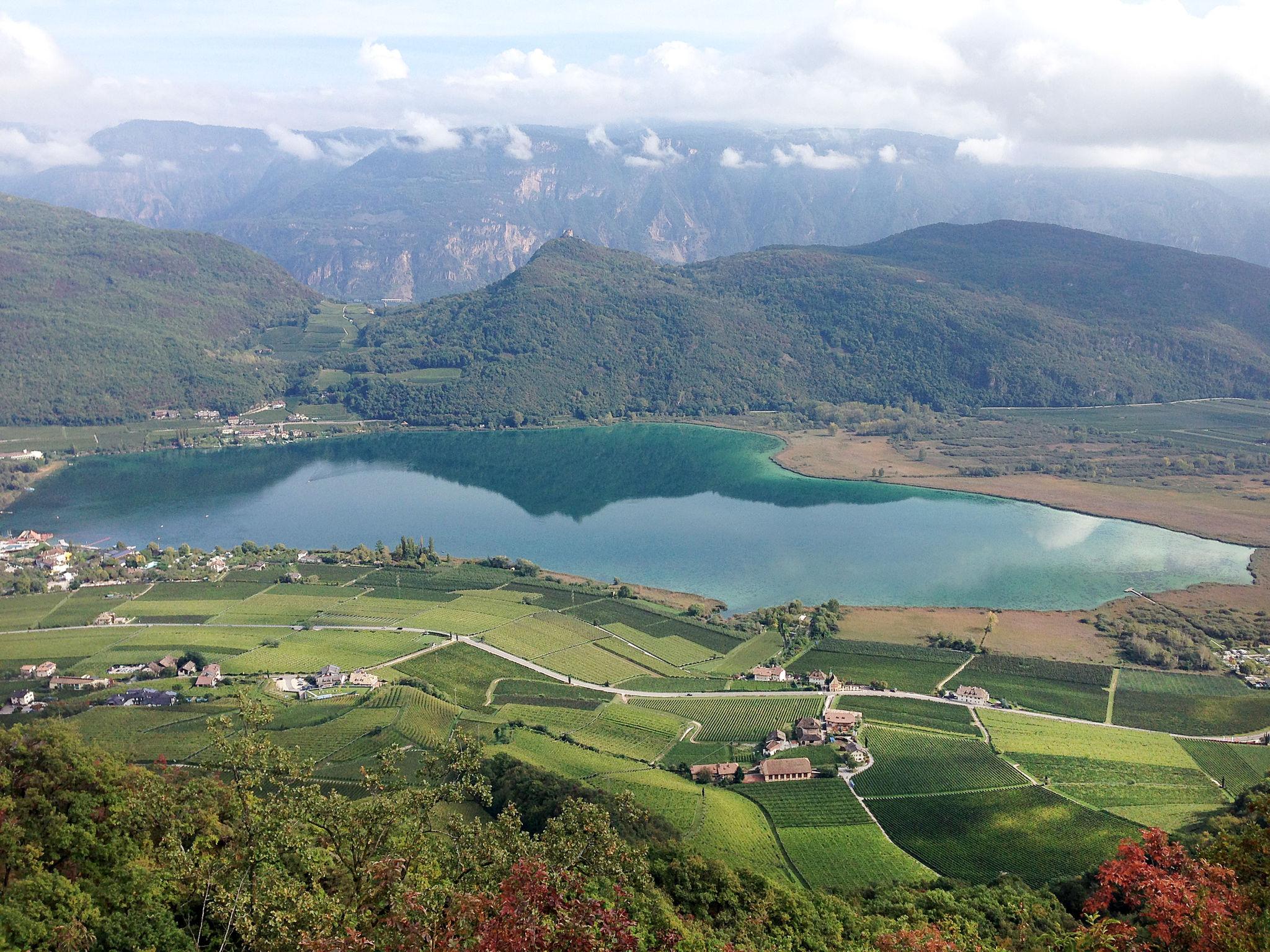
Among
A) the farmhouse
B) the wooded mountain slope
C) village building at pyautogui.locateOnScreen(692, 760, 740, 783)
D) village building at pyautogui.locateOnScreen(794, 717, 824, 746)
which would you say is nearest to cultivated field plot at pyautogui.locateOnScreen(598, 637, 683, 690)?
village building at pyautogui.locateOnScreen(794, 717, 824, 746)

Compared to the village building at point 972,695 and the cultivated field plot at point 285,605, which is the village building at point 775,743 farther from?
the cultivated field plot at point 285,605

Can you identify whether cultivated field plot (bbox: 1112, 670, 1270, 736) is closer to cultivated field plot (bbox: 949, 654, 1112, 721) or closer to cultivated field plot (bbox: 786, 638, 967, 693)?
cultivated field plot (bbox: 949, 654, 1112, 721)

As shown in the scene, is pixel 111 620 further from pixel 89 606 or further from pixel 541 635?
pixel 541 635

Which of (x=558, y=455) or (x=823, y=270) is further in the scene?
(x=823, y=270)

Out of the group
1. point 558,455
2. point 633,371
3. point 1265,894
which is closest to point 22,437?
point 558,455

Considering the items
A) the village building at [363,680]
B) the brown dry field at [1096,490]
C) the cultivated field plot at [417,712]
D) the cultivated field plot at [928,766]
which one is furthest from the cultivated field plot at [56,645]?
the brown dry field at [1096,490]

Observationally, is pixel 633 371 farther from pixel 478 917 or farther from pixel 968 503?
pixel 478 917
